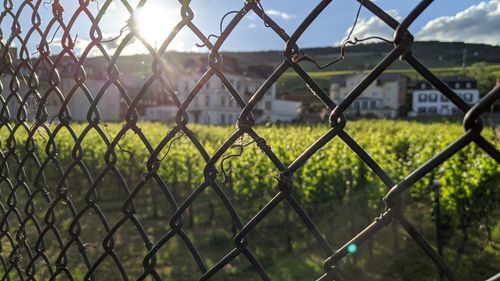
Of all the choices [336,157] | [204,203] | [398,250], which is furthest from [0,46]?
[204,203]

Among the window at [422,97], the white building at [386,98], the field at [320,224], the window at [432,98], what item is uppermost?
the white building at [386,98]

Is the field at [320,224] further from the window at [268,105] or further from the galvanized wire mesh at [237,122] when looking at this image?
the window at [268,105]

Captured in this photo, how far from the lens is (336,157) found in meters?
11.6

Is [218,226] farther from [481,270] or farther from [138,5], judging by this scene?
[138,5]

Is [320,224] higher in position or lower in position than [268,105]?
lower

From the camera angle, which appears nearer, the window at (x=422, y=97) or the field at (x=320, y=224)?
the field at (x=320, y=224)

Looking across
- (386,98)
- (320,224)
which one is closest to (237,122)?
(320,224)

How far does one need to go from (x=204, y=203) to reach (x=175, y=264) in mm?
4978

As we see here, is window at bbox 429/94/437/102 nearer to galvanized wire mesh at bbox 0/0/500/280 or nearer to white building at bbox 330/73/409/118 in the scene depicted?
A: white building at bbox 330/73/409/118

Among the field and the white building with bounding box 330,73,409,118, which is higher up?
the white building with bounding box 330,73,409,118

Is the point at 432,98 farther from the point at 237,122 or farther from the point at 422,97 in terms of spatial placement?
the point at 237,122

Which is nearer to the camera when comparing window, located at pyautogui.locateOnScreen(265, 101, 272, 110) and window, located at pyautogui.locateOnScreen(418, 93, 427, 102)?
window, located at pyautogui.locateOnScreen(265, 101, 272, 110)

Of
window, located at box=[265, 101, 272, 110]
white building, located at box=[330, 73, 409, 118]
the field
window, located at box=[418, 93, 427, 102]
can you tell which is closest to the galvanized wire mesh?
the field

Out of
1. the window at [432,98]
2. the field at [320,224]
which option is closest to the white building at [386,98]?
the window at [432,98]
